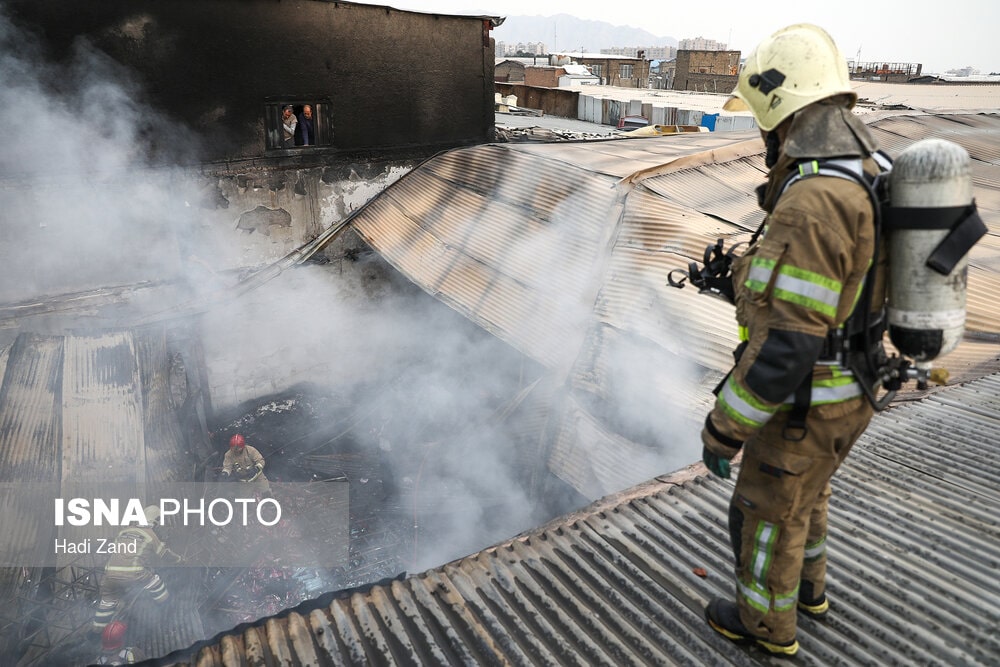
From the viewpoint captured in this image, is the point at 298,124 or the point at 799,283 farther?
the point at 298,124

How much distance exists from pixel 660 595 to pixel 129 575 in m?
4.37

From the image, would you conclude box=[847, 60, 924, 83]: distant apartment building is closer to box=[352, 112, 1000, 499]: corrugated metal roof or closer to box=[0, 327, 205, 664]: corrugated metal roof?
box=[352, 112, 1000, 499]: corrugated metal roof

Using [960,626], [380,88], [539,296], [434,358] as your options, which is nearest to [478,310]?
[539,296]

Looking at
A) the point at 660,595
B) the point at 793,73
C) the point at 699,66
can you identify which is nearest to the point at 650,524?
the point at 660,595

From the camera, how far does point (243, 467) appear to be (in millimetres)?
6184

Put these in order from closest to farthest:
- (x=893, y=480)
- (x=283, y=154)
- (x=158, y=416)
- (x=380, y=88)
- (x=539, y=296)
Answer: (x=893, y=480) → (x=539, y=296) → (x=158, y=416) → (x=283, y=154) → (x=380, y=88)

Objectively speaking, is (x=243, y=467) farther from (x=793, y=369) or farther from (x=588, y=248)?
(x=793, y=369)

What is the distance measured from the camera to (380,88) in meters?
7.74

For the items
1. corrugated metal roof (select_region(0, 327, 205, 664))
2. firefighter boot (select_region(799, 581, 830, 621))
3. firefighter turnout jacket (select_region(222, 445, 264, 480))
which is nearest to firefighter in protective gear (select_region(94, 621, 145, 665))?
corrugated metal roof (select_region(0, 327, 205, 664))

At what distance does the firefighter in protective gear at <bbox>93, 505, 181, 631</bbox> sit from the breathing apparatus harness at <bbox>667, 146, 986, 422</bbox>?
4.96 m

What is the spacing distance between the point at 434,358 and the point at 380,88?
3.43m

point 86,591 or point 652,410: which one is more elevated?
point 652,410

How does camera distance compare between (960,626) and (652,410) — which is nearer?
(960,626)

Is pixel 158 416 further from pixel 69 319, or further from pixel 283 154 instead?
pixel 283 154
